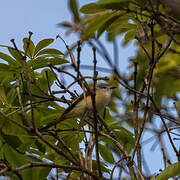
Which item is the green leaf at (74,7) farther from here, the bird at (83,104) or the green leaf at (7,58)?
the green leaf at (7,58)

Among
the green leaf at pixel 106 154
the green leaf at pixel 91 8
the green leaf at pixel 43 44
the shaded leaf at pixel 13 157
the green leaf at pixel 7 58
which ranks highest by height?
the green leaf at pixel 91 8

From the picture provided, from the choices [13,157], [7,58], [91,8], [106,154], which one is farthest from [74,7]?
[106,154]

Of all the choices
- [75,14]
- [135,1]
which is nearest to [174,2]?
[75,14]

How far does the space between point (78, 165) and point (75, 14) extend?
0.94m

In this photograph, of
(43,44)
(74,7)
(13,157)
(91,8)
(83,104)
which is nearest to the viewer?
(74,7)

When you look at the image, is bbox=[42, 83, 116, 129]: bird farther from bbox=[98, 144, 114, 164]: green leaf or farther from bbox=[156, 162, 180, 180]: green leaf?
bbox=[156, 162, 180, 180]: green leaf

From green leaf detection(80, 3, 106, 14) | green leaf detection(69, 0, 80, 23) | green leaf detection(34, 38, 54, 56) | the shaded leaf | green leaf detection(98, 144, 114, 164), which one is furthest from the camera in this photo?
green leaf detection(98, 144, 114, 164)

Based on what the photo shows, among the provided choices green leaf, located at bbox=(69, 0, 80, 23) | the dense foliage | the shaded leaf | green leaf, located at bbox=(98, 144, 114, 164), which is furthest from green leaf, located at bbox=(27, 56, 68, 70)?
green leaf, located at bbox=(69, 0, 80, 23)

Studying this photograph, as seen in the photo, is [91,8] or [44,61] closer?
[91,8]

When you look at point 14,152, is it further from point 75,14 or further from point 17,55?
point 75,14

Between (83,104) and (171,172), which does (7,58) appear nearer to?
(83,104)

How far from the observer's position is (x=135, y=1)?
6.71 ft

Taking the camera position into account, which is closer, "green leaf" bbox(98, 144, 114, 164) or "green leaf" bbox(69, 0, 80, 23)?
"green leaf" bbox(69, 0, 80, 23)

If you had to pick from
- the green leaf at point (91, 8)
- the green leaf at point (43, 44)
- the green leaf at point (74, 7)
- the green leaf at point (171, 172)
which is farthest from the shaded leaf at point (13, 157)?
the green leaf at point (74, 7)
